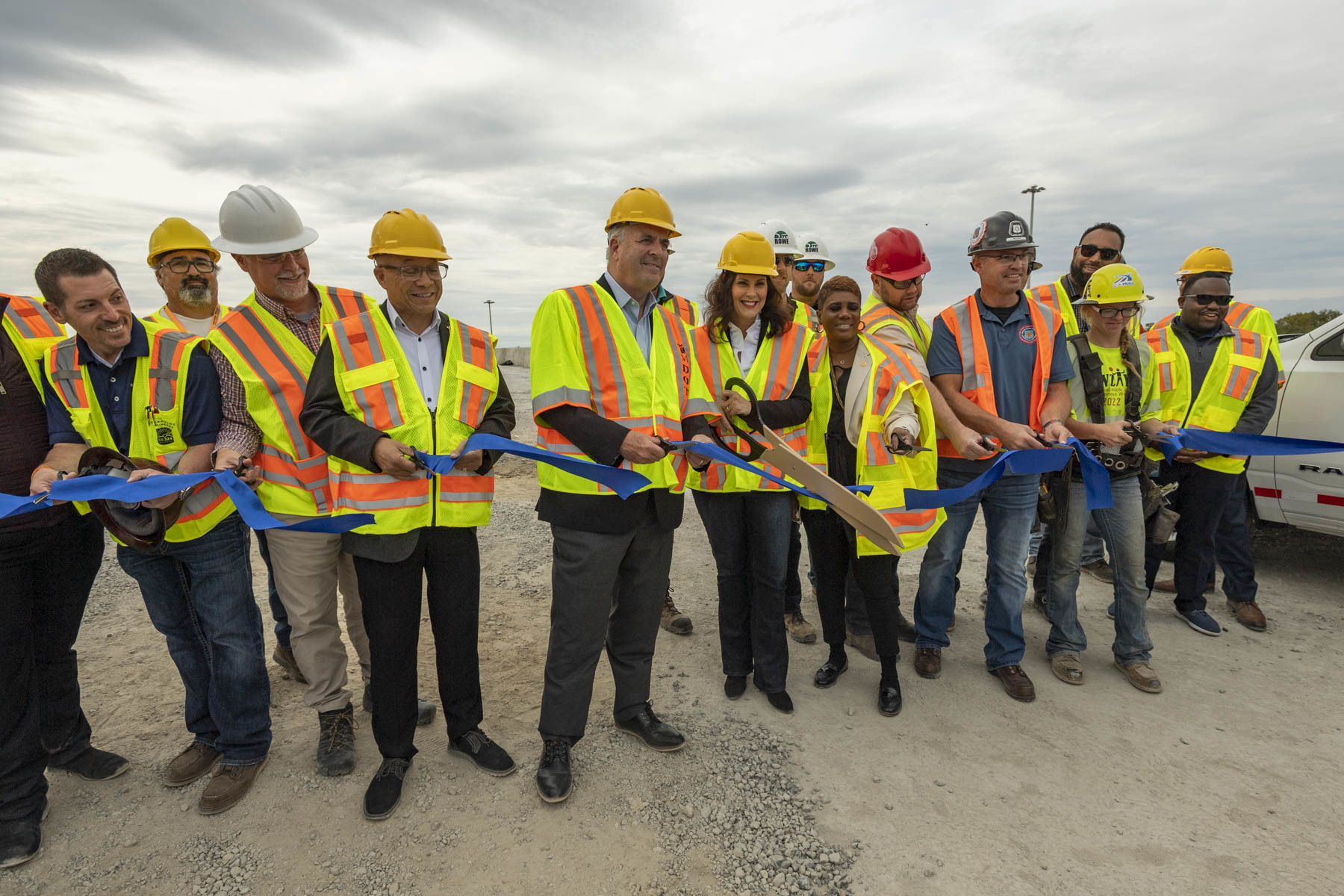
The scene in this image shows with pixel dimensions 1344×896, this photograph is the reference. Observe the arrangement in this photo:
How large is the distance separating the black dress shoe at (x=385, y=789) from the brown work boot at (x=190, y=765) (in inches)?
32.6

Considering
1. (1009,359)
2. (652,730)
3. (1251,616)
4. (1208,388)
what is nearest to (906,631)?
(1009,359)

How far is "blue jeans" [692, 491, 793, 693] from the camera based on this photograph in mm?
3627

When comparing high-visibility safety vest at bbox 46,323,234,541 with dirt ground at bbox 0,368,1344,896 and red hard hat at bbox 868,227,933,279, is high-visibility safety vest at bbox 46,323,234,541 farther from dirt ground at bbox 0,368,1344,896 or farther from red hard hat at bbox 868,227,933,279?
red hard hat at bbox 868,227,933,279

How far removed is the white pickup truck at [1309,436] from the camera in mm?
5027

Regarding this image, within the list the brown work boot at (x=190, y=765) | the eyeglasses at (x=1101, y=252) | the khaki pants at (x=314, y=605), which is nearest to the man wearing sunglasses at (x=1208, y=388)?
the eyeglasses at (x=1101, y=252)

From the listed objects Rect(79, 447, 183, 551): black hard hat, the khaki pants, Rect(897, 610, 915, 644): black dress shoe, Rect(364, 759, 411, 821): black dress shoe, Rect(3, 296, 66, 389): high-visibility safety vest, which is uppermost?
Rect(3, 296, 66, 389): high-visibility safety vest

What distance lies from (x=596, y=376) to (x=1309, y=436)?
5459mm

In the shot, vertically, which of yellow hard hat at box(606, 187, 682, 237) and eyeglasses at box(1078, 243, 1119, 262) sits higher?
eyeglasses at box(1078, 243, 1119, 262)

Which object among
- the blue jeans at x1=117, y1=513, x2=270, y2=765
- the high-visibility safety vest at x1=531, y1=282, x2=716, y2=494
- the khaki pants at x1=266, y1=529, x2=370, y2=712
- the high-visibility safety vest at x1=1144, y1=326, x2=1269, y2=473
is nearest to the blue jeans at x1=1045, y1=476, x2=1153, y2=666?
the high-visibility safety vest at x1=1144, y1=326, x2=1269, y2=473

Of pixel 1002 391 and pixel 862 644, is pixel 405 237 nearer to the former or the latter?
pixel 1002 391

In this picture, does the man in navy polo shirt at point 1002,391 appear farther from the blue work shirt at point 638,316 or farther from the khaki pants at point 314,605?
the khaki pants at point 314,605

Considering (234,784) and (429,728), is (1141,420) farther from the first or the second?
(234,784)

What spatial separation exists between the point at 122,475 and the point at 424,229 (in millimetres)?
1466

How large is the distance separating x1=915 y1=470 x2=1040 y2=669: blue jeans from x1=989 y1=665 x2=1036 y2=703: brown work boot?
0.04 m
